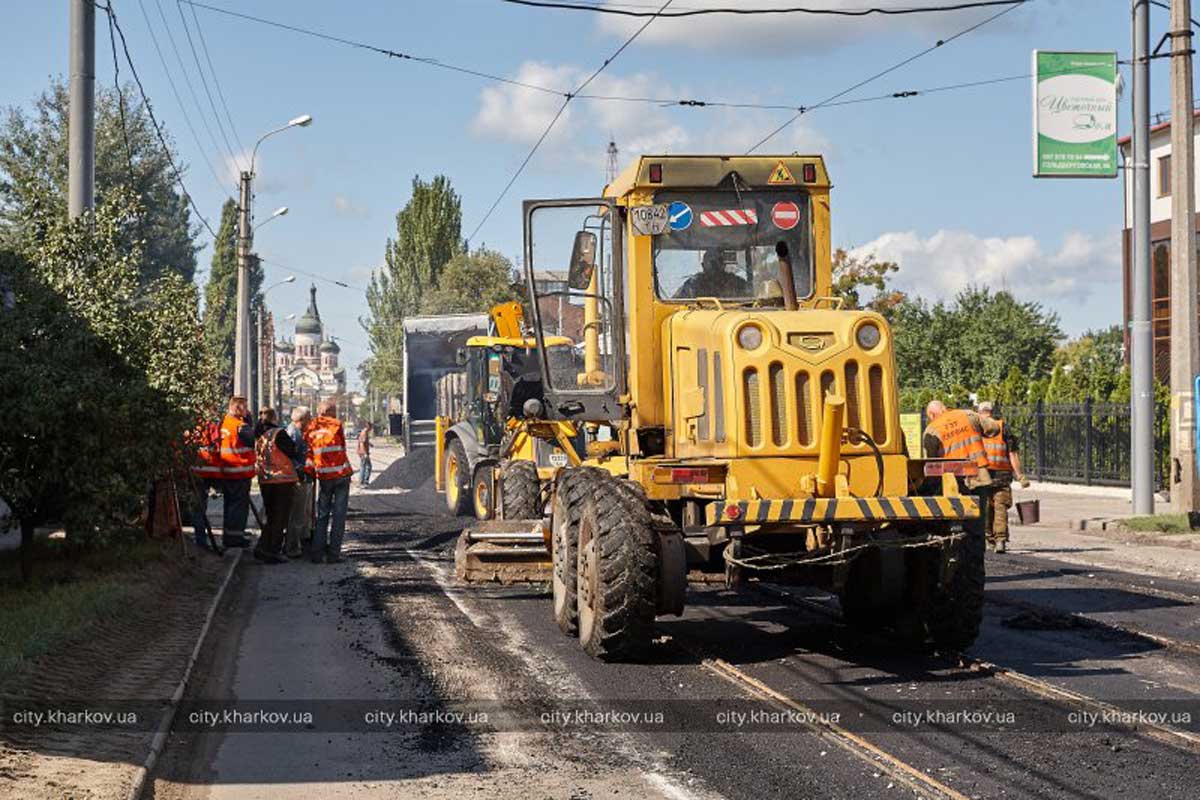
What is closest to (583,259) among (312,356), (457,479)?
(457,479)

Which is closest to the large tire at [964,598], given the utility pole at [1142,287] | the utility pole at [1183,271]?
the utility pole at [1183,271]

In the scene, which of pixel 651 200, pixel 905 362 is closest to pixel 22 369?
pixel 651 200

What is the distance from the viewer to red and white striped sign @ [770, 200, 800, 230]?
1116 centimetres

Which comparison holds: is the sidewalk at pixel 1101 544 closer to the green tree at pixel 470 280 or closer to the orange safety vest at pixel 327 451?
the orange safety vest at pixel 327 451

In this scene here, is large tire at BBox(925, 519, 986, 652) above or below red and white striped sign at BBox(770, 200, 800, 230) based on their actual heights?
below

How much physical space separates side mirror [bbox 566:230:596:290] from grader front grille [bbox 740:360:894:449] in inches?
77.7

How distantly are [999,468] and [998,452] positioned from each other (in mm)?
184

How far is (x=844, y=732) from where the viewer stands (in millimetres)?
7738

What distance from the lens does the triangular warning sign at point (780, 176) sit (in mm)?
11141

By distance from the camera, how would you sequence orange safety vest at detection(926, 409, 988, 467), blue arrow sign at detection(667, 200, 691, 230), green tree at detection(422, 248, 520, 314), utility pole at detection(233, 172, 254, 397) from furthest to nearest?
green tree at detection(422, 248, 520, 314)
utility pole at detection(233, 172, 254, 397)
orange safety vest at detection(926, 409, 988, 467)
blue arrow sign at detection(667, 200, 691, 230)

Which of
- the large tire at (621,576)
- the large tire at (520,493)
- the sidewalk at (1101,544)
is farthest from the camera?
the sidewalk at (1101,544)

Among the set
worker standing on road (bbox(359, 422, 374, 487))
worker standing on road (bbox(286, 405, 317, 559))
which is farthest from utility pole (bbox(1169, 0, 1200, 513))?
worker standing on road (bbox(359, 422, 374, 487))

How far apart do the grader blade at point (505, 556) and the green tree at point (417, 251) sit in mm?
57735

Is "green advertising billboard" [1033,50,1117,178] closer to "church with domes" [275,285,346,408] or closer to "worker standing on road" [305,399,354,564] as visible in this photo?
"worker standing on road" [305,399,354,564]
